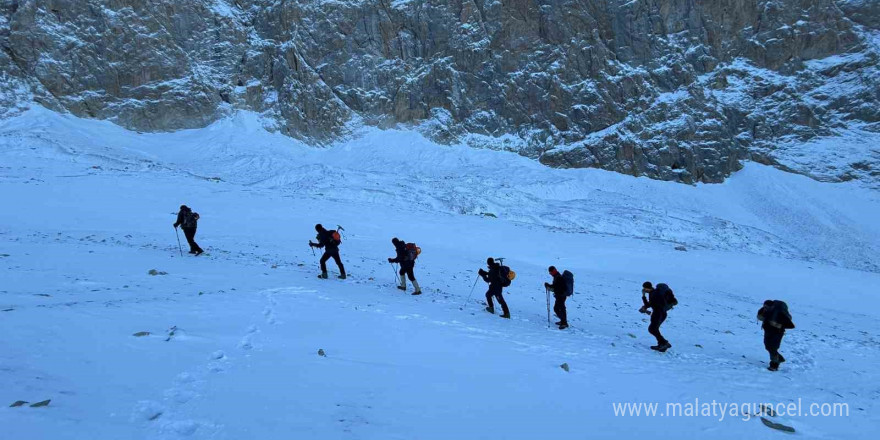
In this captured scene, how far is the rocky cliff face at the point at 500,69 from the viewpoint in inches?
2279

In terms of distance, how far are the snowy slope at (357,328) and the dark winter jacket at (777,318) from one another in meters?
0.86

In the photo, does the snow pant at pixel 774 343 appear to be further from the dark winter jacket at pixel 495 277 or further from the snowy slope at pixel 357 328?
the dark winter jacket at pixel 495 277

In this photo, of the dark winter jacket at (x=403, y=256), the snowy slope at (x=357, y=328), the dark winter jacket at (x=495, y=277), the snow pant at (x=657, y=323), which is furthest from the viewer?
the dark winter jacket at (x=403, y=256)

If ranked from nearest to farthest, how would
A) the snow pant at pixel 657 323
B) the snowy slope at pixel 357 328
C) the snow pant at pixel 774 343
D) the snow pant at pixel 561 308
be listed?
the snowy slope at pixel 357 328, the snow pant at pixel 774 343, the snow pant at pixel 657 323, the snow pant at pixel 561 308

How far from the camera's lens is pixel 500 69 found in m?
65.9

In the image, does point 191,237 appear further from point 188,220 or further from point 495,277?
point 495,277

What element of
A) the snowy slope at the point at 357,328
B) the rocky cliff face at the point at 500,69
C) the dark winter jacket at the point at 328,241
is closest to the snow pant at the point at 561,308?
the snowy slope at the point at 357,328

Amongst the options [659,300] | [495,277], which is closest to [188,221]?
[495,277]

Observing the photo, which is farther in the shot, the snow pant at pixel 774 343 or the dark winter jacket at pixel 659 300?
the dark winter jacket at pixel 659 300

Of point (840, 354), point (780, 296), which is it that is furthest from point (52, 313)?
point (780, 296)

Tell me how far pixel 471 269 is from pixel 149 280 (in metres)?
10.4

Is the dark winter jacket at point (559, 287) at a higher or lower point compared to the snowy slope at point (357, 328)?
higher

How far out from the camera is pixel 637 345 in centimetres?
1028

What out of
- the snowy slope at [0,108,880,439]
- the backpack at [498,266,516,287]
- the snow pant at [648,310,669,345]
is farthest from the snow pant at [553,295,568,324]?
the snow pant at [648,310,669,345]
